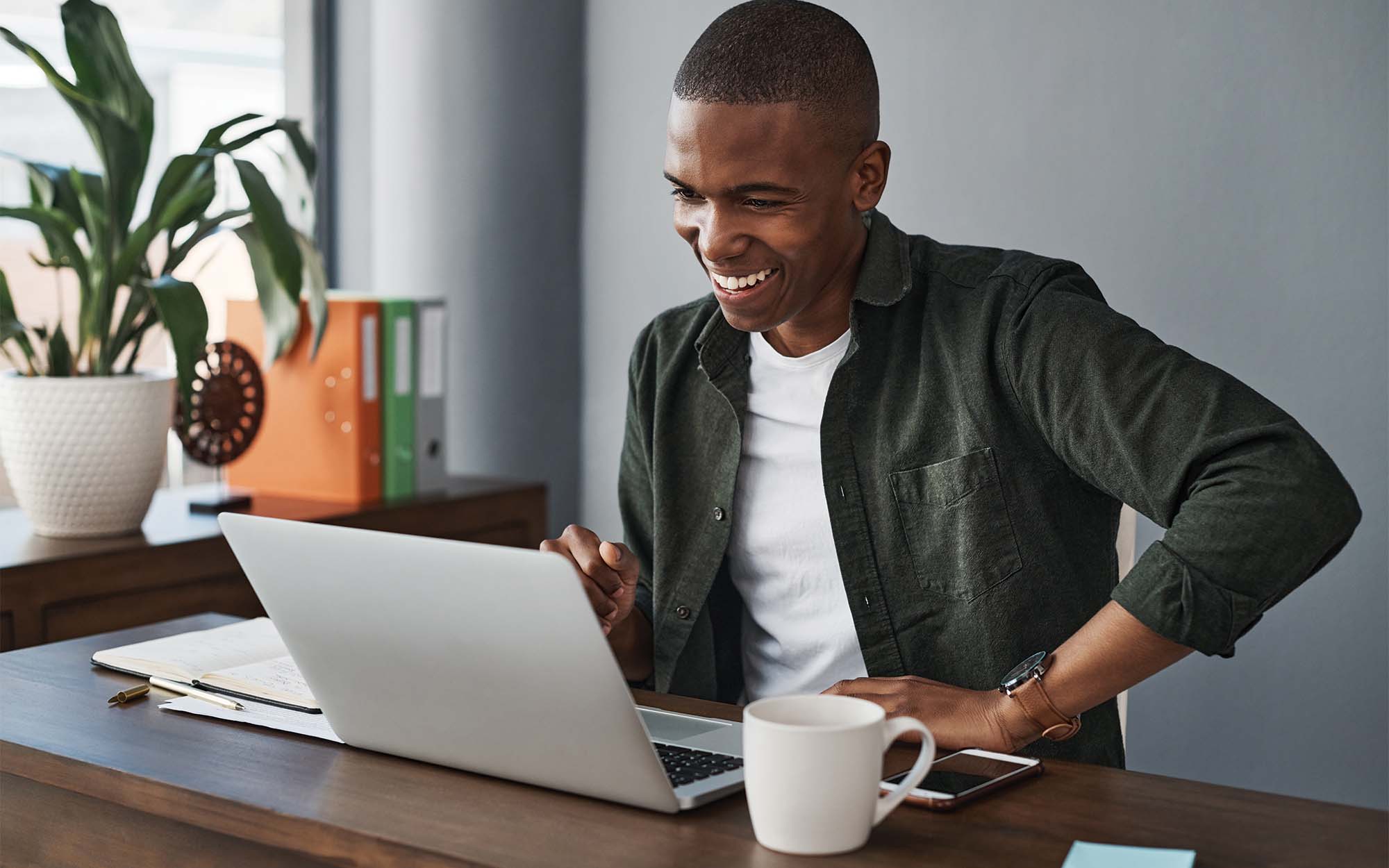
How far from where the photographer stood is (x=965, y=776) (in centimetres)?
104

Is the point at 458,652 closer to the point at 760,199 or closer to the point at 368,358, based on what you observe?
the point at 760,199

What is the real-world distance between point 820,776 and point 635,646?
747 millimetres

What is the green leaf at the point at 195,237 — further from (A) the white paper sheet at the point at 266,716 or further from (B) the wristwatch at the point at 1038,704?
(B) the wristwatch at the point at 1038,704

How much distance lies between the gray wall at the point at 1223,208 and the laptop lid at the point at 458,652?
1.51 metres

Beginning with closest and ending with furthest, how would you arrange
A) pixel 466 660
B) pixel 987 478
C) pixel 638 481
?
pixel 466 660 → pixel 987 478 → pixel 638 481

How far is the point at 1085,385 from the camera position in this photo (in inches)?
52.2

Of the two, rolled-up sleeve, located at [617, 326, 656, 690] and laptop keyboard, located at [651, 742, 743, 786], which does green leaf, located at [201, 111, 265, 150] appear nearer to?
rolled-up sleeve, located at [617, 326, 656, 690]

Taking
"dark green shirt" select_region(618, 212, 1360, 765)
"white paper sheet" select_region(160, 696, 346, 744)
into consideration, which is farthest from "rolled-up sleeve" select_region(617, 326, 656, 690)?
"white paper sheet" select_region(160, 696, 346, 744)

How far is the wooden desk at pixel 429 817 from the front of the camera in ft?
2.96

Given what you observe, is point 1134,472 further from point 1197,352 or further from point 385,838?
point 1197,352

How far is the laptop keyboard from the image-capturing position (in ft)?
3.37

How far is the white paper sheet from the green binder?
1.26 metres

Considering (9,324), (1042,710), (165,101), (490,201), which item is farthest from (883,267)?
(165,101)

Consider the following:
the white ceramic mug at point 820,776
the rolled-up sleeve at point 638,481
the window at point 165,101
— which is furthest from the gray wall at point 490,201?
the white ceramic mug at point 820,776
